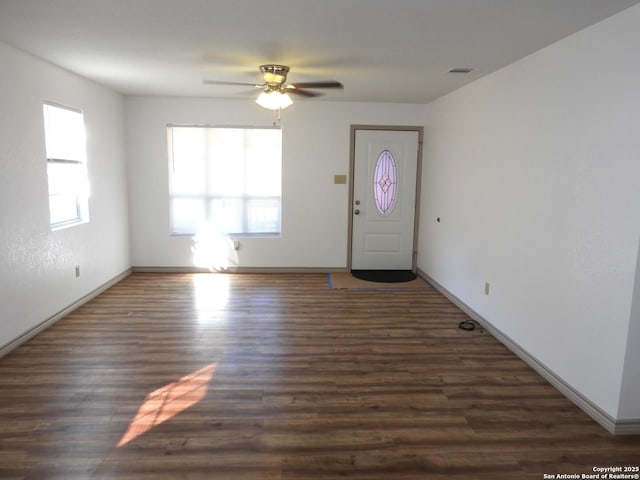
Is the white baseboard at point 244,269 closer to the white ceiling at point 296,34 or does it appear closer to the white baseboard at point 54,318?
the white baseboard at point 54,318

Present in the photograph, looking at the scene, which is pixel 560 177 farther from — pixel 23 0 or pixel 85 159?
pixel 85 159

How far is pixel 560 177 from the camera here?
123 inches

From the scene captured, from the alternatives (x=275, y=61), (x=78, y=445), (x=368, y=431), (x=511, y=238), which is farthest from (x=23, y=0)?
(x=511, y=238)

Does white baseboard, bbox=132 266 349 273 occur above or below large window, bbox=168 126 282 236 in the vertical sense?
below

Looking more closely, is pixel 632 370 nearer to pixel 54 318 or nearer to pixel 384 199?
pixel 384 199

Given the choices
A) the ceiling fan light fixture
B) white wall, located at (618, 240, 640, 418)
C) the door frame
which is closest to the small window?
the ceiling fan light fixture

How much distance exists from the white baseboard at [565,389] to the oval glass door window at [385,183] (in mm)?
2242

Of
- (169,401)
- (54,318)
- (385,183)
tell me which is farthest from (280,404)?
(385,183)

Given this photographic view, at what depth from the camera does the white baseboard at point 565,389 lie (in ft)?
8.50

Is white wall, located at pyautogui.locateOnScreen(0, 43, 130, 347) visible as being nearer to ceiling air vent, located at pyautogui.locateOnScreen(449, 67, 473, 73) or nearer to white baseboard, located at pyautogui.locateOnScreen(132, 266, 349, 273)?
white baseboard, located at pyautogui.locateOnScreen(132, 266, 349, 273)

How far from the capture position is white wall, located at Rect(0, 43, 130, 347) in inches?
139

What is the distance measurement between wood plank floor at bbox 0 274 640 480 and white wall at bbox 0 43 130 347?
0.31 meters

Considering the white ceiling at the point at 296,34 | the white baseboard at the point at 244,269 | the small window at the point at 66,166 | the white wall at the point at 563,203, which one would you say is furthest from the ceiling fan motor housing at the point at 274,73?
the white baseboard at the point at 244,269

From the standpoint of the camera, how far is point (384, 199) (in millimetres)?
6461
